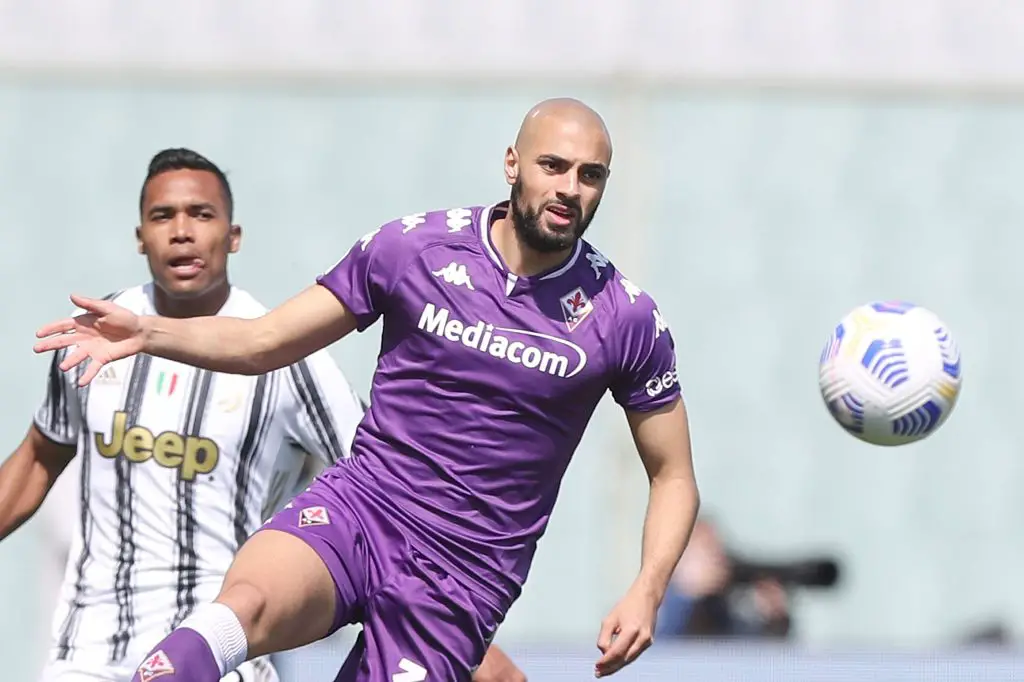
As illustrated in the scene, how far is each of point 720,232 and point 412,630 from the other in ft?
18.1

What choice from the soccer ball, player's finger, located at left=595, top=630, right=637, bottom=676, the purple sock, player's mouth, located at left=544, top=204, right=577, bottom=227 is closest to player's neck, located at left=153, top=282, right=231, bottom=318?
player's mouth, located at left=544, top=204, right=577, bottom=227

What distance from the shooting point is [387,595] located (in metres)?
4.69

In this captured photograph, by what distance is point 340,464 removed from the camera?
4930 mm

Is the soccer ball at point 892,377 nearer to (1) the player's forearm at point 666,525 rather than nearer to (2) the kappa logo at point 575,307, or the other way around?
(1) the player's forearm at point 666,525

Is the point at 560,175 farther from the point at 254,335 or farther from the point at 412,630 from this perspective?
the point at 412,630

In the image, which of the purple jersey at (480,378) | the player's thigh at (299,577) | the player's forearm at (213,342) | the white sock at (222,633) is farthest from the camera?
the purple jersey at (480,378)

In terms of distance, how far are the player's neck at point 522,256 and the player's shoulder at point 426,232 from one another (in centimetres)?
8

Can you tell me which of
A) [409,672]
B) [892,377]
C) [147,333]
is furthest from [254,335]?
[892,377]

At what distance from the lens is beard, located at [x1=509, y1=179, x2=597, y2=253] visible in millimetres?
4832

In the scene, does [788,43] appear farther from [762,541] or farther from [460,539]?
[460,539]

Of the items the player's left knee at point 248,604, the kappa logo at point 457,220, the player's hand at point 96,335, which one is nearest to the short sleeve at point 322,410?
the kappa logo at point 457,220

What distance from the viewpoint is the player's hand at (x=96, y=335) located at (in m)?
4.44

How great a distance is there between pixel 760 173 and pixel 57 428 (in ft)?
17.5

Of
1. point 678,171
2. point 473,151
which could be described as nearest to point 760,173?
point 678,171
